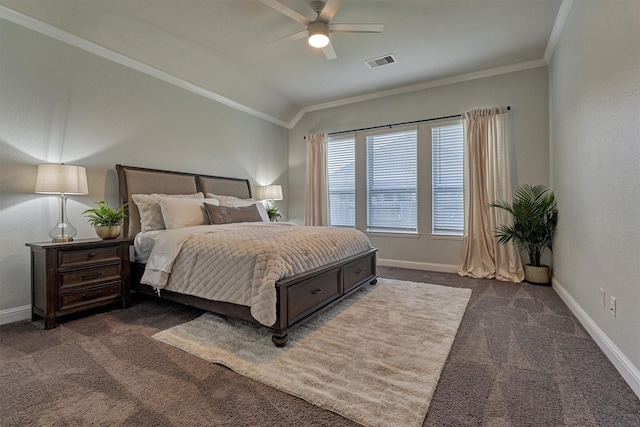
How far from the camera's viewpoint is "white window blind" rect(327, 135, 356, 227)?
17.7 ft

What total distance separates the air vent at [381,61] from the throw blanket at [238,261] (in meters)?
2.59

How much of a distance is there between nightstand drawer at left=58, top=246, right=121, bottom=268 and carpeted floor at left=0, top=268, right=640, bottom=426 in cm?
54

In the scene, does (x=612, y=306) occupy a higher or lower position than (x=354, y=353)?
higher

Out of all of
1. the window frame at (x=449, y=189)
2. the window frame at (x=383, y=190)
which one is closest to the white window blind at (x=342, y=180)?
the window frame at (x=383, y=190)

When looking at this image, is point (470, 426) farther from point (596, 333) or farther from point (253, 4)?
point (253, 4)

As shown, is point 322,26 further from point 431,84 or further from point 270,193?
point 270,193

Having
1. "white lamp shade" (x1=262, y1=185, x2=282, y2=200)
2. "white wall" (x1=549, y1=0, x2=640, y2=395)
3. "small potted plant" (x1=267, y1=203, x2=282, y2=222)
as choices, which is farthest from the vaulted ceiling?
"small potted plant" (x1=267, y1=203, x2=282, y2=222)

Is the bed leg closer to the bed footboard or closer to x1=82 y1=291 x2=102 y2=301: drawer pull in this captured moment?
the bed footboard

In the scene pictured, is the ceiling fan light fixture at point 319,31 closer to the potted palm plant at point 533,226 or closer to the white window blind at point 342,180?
the white window blind at point 342,180

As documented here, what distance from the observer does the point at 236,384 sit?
166 cm

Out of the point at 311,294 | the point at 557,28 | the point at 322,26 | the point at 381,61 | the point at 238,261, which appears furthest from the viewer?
the point at 381,61

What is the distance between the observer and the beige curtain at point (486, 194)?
4.02m

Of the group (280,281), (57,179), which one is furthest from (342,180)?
(57,179)

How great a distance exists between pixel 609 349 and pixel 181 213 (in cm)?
381
